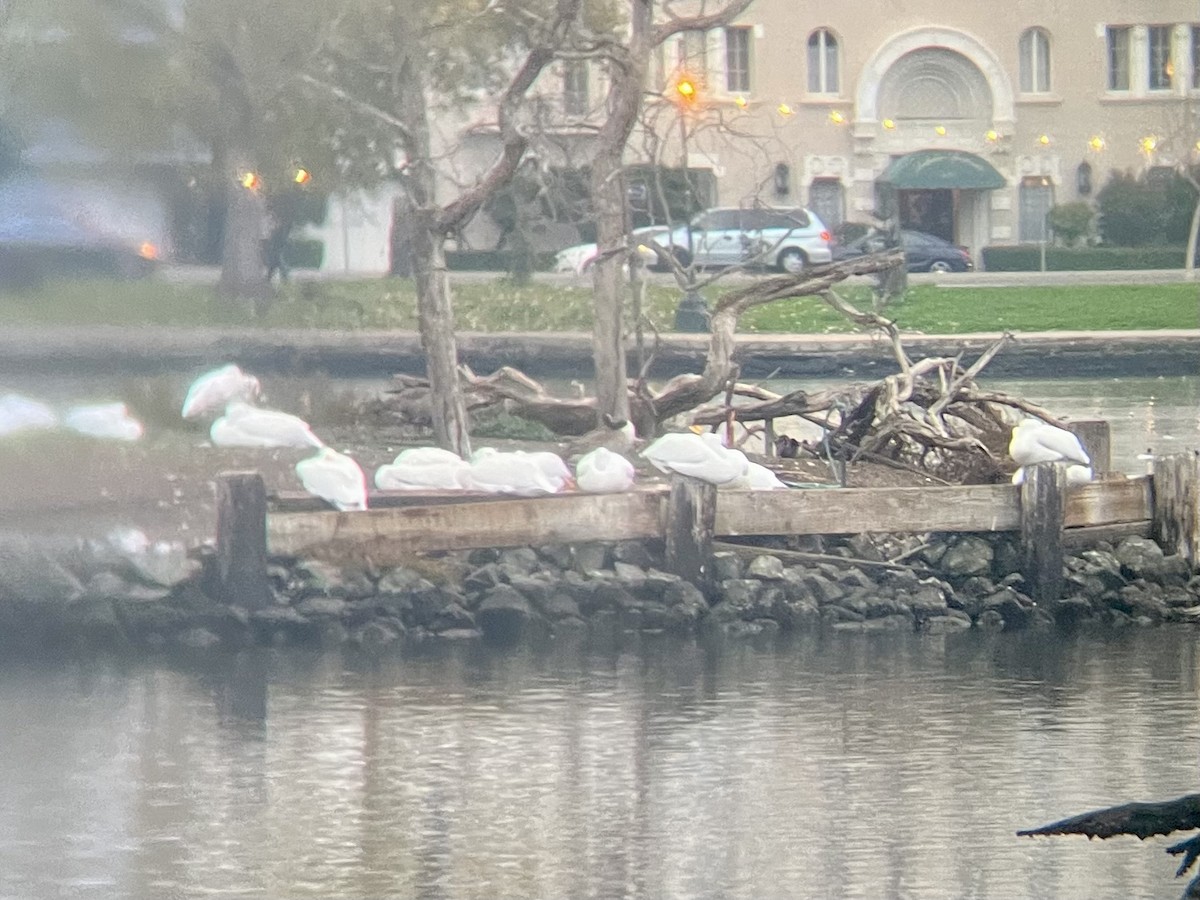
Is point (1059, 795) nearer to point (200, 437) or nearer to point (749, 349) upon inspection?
point (200, 437)

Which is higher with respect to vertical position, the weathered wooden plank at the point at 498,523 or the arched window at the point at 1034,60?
the arched window at the point at 1034,60

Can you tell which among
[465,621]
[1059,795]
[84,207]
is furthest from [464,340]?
[1059,795]

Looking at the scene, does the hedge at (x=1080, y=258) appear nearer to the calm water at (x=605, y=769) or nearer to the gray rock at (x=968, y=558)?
the gray rock at (x=968, y=558)

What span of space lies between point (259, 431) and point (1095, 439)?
5.55 meters

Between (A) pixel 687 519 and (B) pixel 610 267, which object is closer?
(A) pixel 687 519

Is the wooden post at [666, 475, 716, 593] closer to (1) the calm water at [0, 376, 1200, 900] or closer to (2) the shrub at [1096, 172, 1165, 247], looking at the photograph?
(1) the calm water at [0, 376, 1200, 900]

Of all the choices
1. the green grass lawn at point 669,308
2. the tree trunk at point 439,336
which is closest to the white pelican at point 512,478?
the tree trunk at point 439,336

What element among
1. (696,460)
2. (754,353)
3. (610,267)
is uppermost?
(610,267)

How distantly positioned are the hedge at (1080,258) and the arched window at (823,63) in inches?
219

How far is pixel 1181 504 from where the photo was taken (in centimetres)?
1532

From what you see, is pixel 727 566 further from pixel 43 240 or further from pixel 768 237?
pixel 768 237

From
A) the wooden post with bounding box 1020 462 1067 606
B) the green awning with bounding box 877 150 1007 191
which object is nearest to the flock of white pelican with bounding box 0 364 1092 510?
the wooden post with bounding box 1020 462 1067 606

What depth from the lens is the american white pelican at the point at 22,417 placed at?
17.6 meters

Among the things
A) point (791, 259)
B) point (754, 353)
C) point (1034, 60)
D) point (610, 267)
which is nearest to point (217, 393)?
point (610, 267)
